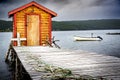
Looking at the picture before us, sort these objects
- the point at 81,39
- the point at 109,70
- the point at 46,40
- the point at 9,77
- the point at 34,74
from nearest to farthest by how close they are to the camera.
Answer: the point at 34,74
the point at 109,70
the point at 9,77
the point at 46,40
the point at 81,39

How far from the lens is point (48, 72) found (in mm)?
6867

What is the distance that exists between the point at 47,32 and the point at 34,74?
13.9 meters

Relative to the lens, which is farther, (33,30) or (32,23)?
(33,30)

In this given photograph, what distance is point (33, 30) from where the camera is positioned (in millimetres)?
19766

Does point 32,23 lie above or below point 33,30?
above

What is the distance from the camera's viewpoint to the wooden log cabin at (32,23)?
758 inches

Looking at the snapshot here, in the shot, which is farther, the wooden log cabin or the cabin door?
the cabin door

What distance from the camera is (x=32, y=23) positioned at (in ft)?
64.4

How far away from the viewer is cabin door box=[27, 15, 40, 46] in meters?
19.5

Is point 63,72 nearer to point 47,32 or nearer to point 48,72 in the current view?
point 48,72

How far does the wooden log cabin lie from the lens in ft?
63.2

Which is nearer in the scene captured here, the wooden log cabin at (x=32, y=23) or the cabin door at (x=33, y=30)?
the wooden log cabin at (x=32, y=23)

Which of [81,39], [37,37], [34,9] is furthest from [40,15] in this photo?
[81,39]

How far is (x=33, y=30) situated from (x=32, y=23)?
2.18 ft
